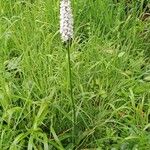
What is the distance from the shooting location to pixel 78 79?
107 inches

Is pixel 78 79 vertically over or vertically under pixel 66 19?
under

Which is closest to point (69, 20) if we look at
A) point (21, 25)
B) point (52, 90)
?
point (52, 90)

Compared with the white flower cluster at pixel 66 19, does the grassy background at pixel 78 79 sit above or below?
below

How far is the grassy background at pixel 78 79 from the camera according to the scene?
8.11 ft

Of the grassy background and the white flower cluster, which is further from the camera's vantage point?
the grassy background

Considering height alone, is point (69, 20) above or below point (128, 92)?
above

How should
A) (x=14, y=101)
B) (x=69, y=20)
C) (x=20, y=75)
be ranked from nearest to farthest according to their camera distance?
(x=69, y=20) < (x=14, y=101) < (x=20, y=75)

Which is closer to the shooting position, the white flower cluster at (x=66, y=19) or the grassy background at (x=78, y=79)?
the white flower cluster at (x=66, y=19)

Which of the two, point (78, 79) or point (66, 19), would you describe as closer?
point (66, 19)

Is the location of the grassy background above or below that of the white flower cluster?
below

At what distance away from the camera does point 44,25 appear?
318cm

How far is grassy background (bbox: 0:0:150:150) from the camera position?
247 centimetres

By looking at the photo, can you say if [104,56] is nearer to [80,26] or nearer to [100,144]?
[80,26]

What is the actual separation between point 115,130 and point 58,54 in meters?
0.65
